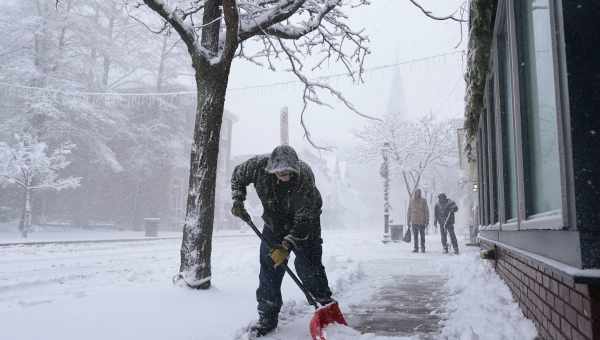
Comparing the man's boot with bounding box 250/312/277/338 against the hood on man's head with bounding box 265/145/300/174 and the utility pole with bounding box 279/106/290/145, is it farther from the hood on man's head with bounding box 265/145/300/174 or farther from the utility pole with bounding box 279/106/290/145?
the utility pole with bounding box 279/106/290/145

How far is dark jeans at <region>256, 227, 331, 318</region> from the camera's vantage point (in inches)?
156

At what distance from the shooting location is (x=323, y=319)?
12.8 feet

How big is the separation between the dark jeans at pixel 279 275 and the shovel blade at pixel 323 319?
15 centimetres

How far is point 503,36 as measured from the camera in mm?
4949

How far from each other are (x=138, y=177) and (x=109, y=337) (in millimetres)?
25953

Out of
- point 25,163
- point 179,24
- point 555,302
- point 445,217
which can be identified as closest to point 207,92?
point 179,24

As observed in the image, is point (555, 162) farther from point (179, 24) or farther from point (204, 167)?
point (179, 24)

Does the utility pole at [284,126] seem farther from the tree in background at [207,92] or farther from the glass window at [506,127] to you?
the glass window at [506,127]

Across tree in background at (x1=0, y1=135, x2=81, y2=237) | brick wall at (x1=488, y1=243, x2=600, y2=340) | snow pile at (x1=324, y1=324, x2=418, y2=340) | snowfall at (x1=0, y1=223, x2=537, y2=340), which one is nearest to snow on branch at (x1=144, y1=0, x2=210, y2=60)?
snowfall at (x1=0, y1=223, x2=537, y2=340)

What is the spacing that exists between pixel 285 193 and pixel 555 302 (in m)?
2.16

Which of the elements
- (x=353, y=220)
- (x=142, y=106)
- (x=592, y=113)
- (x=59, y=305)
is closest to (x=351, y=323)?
(x=59, y=305)

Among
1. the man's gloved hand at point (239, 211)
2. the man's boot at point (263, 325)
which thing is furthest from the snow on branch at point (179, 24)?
the man's boot at point (263, 325)

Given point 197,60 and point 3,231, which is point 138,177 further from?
point 197,60

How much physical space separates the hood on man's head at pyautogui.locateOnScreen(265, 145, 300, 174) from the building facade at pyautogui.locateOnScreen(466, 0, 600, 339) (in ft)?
5.52
